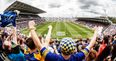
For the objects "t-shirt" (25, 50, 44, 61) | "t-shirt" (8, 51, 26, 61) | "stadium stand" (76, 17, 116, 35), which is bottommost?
"stadium stand" (76, 17, 116, 35)

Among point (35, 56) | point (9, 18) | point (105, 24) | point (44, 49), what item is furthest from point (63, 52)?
point (105, 24)

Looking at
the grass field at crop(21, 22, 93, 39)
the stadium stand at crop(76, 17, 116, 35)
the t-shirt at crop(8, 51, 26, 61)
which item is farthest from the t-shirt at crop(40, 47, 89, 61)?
the grass field at crop(21, 22, 93, 39)

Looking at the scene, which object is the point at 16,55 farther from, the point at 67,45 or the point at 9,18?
the point at 67,45

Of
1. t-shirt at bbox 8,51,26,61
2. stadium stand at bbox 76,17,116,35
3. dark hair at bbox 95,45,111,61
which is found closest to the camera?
t-shirt at bbox 8,51,26,61

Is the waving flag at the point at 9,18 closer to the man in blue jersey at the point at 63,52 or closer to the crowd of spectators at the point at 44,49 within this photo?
the crowd of spectators at the point at 44,49

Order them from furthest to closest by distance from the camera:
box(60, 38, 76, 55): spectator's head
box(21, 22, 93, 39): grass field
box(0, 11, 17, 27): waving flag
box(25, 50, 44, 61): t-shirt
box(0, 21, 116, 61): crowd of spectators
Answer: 1. box(21, 22, 93, 39): grass field
2. box(0, 11, 17, 27): waving flag
3. box(25, 50, 44, 61): t-shirt
4. box(0, 21, 116, 61): crowd of spectators
5. box(60, 38, 76, 55): spectator's head

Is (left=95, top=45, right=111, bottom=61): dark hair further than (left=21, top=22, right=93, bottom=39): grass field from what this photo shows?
No

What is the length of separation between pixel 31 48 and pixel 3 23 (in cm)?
265

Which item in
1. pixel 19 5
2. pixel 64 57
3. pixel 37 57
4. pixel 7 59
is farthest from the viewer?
pixel 19 5

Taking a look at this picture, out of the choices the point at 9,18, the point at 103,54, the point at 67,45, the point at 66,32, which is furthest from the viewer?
the point at 66,32

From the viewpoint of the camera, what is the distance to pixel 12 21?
8.80 metres

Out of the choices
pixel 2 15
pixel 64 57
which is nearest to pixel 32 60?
pixel 64 57

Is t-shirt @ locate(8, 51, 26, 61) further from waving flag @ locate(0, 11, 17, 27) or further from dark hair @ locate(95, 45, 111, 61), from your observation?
dark hair @ locate(95, 45, 111, 61)

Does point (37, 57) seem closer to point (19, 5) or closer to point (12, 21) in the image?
point (12, 21)
